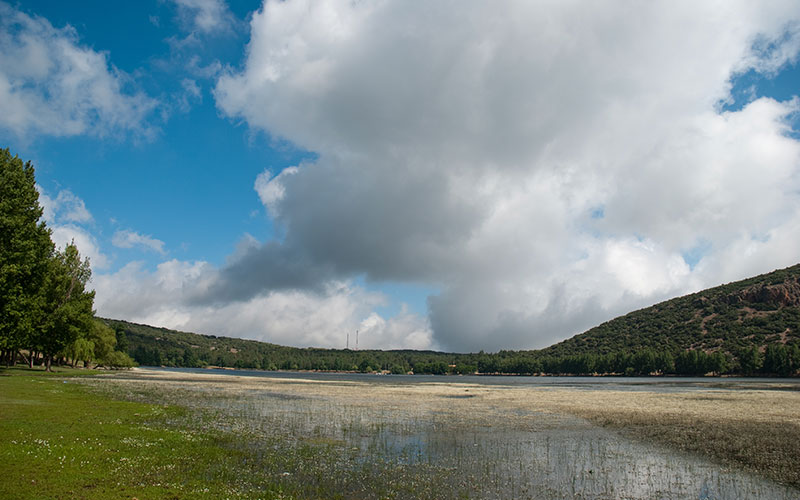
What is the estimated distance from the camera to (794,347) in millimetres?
146875

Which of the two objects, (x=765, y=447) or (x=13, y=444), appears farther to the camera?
(x=765, y=447)

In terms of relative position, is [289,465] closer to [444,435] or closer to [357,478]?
[357,478]

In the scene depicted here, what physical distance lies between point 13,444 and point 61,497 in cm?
815

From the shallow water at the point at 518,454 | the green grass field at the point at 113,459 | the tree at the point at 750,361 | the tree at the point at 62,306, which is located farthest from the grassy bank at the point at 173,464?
the tree at the point at 750,361

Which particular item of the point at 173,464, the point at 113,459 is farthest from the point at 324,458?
the point at 113,459

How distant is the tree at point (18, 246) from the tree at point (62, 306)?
13616mm

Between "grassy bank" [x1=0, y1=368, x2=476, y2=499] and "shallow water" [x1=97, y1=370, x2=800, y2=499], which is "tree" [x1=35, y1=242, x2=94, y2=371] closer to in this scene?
"shallow water" [x1=97, y1=370, x2=800, y2=499]

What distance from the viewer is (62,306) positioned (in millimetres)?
71250

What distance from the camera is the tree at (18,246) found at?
43.4 metres

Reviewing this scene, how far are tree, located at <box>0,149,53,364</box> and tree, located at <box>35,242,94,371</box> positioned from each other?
1362 centimetres

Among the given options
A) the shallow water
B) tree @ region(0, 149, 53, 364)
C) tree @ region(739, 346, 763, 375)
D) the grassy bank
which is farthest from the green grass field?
tree @ region(739, 346, 763, 375)

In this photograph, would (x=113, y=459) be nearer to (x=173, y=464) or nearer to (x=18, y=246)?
(x=173, y=464)

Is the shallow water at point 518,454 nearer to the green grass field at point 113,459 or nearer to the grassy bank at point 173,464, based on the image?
the grassy bank at point 173,464

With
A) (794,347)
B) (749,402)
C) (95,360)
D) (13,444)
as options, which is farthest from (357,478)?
(794,347)
